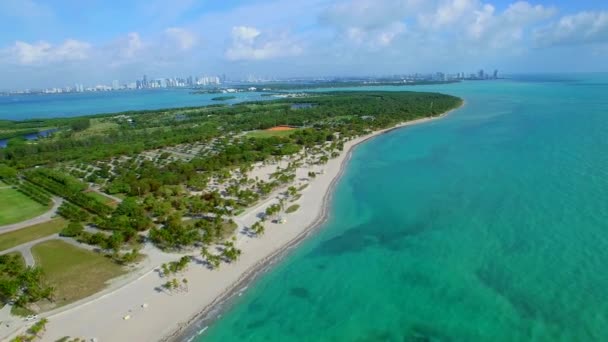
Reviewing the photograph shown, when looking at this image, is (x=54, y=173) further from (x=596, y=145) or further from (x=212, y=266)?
(x=596, y=145)

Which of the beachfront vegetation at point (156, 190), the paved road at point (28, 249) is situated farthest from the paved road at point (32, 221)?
the paved road at point (28, 249)

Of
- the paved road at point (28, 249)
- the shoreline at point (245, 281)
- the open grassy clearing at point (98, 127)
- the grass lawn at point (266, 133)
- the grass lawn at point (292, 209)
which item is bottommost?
the shoreline at point (245, 281)

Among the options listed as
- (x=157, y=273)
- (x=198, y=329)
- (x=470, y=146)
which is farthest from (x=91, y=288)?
(x=470, y=146)

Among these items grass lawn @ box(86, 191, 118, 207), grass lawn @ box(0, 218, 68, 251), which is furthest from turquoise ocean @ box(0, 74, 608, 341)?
grass lawn @ box(86, 191, 118, 207)

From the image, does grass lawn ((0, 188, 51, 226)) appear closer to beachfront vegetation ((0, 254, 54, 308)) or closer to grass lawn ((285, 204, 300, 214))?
beachfront vegetation ((0, 254, 54, 308))

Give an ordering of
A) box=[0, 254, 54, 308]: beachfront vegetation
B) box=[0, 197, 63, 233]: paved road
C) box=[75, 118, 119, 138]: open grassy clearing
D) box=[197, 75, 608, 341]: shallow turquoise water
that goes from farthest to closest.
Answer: box=[75, 118, 119, 138]: open grassy clearing, box=[0, 197, 63, 233]: paved road, box=[0, 254, 54, 308]: beachfront vegetation, box=[197, 75, 608, 341]: shallow turquoise water

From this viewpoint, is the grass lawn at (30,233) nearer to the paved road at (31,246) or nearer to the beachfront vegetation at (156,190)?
the beachfront vegetation at (156,190)
